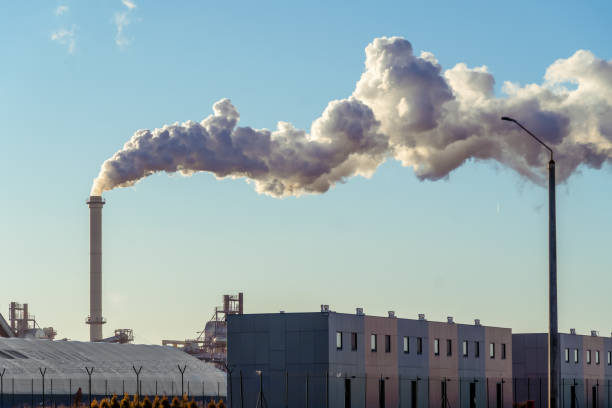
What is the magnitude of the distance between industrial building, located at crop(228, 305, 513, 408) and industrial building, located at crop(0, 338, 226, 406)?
22963mm

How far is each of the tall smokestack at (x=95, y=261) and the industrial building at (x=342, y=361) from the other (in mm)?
60428

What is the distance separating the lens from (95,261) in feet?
422

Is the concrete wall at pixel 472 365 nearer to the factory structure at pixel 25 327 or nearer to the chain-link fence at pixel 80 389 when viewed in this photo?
the chain-link fence at pixel 80 389

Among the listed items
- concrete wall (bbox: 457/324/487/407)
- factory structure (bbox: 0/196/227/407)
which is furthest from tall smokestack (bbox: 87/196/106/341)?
concrete wall (bbox: 457/324/487/407)

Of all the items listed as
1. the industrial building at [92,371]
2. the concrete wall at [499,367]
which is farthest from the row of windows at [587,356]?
the industrial building at [92,371]

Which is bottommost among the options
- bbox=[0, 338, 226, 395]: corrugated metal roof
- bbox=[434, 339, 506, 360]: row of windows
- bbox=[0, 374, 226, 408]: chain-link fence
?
bbox=[0, 374, 226, 408]: chain-link fence

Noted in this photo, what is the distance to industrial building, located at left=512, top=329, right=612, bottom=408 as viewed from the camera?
8650cm

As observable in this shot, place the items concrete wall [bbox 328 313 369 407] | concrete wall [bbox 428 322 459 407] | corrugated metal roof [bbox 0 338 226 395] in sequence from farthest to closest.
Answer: corrugated metal roof [bbox 0 338 226 395] < concrete wall [bbox 428 322 459 407] < concrete wall [bbox 328 313 369 407]

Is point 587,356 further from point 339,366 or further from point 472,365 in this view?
point 339,366

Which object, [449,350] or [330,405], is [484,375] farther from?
[330,405]

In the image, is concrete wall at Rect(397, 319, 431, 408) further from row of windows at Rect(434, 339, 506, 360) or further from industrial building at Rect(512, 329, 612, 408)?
industrial building at Rect(512, 329, 612, 408)

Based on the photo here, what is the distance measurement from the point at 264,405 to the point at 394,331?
1033 centimetres

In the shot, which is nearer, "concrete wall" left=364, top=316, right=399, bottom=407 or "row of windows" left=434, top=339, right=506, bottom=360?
"concrete wall" left=364, top=316, right=399, bottom=407

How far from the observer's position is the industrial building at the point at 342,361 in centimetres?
6266
